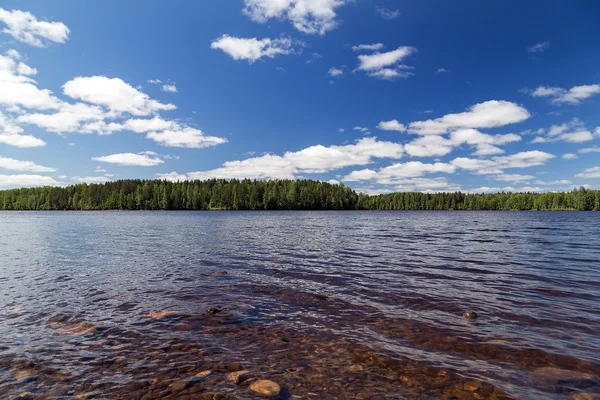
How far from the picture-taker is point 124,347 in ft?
29.6

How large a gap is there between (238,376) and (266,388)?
0.90m

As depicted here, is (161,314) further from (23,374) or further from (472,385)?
(472,385)

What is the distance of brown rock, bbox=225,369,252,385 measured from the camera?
7.36 metres

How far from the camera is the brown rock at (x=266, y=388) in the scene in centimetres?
684

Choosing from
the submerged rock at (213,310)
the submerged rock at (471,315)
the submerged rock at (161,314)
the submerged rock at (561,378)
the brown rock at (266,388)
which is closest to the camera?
the brown rock at (266,388)

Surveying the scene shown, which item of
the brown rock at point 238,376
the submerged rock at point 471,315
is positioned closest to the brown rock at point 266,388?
the brown rock at point 238,376

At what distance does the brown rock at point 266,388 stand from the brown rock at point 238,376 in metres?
0.37

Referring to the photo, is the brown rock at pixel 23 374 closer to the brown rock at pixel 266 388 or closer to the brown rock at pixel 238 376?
the brown rock at pixel 238 376

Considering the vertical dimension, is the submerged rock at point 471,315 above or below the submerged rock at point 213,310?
above

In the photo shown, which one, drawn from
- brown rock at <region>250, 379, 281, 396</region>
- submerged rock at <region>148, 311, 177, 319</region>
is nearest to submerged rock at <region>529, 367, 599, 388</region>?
brown rock at <region>250, 379, 281, 396</region>

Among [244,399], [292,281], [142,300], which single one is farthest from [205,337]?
[292,281]

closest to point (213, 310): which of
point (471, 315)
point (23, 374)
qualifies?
point (23, 374)

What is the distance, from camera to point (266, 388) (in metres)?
7.02

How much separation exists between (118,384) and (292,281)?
35.8 feet
